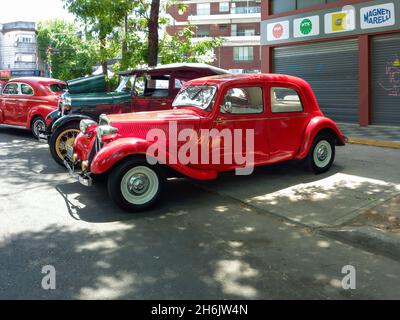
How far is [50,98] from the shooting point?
13.0 meters

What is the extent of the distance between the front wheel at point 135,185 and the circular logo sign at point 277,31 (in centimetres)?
1255

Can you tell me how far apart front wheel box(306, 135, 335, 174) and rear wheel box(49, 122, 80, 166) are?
434cm

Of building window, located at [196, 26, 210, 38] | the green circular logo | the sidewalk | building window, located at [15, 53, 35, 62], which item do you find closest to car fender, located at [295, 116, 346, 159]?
the sidewalk

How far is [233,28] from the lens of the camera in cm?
5719

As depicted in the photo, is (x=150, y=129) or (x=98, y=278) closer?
(x=98, y=278)

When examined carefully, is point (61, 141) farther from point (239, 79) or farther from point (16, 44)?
point (16, 44)

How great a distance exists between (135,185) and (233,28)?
5439 cm

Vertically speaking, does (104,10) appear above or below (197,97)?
above

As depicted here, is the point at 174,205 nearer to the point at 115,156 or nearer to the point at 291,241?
the point at 115,156

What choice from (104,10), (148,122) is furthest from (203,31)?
(148,122)

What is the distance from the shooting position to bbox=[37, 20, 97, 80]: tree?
2179 cm

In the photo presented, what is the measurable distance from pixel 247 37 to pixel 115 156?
53.2 meters

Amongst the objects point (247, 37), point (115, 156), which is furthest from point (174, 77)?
point (247, 37)
